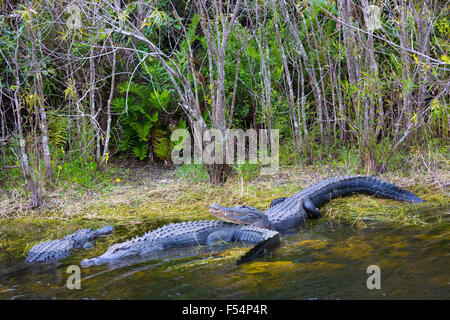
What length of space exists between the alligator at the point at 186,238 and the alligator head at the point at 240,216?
0.08 metres

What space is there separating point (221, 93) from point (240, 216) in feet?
7.42

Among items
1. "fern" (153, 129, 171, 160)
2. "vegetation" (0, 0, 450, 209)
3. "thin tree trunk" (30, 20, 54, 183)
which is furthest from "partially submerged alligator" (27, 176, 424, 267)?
"fern" (153, 129, 171, 160)

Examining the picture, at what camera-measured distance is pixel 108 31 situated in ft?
16.0

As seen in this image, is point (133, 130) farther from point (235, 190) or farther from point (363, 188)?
point (363, 188)

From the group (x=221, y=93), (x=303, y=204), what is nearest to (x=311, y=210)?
(x=303, y=204)

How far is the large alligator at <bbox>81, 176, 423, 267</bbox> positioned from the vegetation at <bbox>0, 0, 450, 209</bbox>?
1.11 m

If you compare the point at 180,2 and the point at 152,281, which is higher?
the point at 180,2

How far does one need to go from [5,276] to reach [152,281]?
124cm

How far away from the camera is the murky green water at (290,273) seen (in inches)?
101

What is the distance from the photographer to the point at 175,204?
566 centimetres

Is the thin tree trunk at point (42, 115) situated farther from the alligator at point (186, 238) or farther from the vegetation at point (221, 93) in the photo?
the alligator at point (186, 238)

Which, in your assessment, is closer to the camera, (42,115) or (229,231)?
(229,231)

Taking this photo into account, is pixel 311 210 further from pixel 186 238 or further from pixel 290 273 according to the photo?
pixel 290 273
